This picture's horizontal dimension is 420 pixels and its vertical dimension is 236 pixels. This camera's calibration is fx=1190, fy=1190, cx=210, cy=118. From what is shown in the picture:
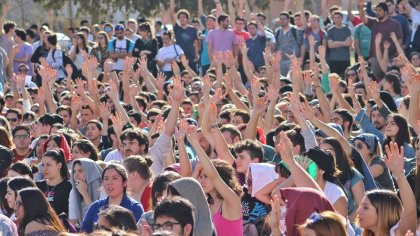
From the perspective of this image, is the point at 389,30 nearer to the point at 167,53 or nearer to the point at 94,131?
the point at 167,53

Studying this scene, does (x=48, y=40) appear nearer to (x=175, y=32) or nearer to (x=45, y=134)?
(x=175, y=32)

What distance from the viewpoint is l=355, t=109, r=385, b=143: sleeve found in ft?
42.3

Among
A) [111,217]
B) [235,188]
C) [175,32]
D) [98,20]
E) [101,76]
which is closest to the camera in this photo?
[111,217]

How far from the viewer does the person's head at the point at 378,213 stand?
7.85m

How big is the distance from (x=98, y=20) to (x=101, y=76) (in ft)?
46.4

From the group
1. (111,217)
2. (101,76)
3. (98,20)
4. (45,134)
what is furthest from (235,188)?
(98,20)

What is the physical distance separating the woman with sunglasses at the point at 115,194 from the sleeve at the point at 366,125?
169 inches

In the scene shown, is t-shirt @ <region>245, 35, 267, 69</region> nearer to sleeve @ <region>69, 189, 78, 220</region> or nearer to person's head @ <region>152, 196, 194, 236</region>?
sleeve @ <region>69, 189, 78, 220</region>

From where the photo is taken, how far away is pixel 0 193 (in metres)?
9.39

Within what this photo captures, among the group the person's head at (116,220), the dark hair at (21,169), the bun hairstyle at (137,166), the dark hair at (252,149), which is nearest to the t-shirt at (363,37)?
the dark hair at (252,149)

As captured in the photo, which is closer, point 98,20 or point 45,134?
point 45,134

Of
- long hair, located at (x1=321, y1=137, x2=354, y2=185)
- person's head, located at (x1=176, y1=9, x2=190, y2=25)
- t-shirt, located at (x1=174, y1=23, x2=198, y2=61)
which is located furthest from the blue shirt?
t-shirt, located at (x1=174, y1=23, x2=198, y2=61)

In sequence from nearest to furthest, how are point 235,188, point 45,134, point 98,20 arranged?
point 235,188 < point 45,134 < point 98,20

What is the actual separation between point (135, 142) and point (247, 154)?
1.33 meters
